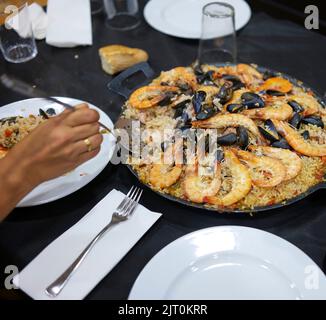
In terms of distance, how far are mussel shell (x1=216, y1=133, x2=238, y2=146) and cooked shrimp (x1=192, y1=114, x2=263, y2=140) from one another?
7cm

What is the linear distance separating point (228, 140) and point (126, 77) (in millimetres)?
665

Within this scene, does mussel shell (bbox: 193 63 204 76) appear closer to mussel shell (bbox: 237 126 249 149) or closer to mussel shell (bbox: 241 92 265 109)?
mussel shell (bbox: 241 92 265 109)

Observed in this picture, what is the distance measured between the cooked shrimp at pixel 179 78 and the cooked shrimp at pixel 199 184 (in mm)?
506

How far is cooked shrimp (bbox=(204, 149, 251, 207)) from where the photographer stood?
4.36 ft

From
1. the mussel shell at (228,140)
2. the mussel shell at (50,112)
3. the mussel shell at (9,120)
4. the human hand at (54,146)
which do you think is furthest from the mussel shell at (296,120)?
the mussel shell at (9,120)

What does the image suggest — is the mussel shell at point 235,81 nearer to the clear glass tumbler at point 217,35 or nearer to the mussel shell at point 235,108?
the mussel shell at point 235,108

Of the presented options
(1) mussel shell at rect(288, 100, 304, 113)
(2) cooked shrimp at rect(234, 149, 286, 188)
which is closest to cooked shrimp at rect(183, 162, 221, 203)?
(2) cooked shrimp at rect(234, 149, 286, 188)

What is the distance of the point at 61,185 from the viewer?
1.46 meters

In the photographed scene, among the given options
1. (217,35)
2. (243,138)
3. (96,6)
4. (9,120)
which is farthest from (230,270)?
(96,6)

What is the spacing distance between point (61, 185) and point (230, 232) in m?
0.61

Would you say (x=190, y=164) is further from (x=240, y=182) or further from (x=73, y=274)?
(x=73, y=274)
